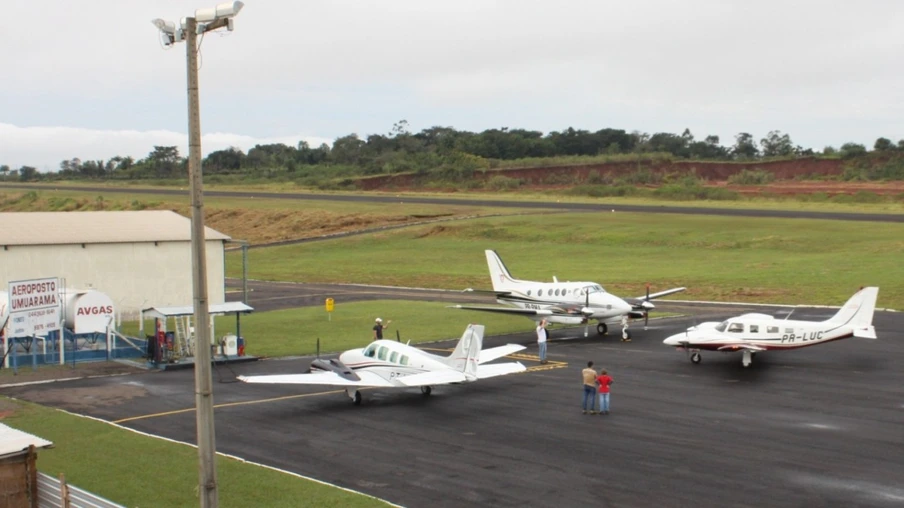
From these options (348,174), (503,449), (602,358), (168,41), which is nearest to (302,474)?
(503,449)

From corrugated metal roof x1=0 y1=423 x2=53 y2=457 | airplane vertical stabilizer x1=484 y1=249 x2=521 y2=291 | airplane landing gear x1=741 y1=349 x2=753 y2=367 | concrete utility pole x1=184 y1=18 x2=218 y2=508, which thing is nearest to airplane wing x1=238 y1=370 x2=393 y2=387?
corrugated metal roof x1=0 y1=423 x2=53 y2=457

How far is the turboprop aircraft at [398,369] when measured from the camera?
97.7ft

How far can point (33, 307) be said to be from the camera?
125 ft

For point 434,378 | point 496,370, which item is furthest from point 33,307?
point 496,370

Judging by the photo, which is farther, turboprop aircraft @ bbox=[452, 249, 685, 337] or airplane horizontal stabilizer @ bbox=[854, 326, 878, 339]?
turboprop aircraft @ bbox=[452, 249, 685, 337]

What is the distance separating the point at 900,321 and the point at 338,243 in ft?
187

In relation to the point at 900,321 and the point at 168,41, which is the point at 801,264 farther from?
the point at 168,41

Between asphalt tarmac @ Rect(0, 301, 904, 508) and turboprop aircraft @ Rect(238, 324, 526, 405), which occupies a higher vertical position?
turboprop aircraft @ Rect(238, 324, 526, 405)

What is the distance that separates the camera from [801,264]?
2601 inches

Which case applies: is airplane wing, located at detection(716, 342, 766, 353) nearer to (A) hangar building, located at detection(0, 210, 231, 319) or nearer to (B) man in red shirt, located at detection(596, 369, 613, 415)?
(B) man in red shirt, located at detection(596, 369, 613, 415)

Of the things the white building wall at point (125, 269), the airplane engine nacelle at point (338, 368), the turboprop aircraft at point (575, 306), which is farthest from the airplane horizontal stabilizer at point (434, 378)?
the white building wall at point (125, 269)

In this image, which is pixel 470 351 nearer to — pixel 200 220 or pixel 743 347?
pixel 743 347

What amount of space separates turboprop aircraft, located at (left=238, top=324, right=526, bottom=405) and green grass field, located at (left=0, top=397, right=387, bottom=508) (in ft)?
15.9

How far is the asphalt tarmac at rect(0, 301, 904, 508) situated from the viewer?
21.1 metres
